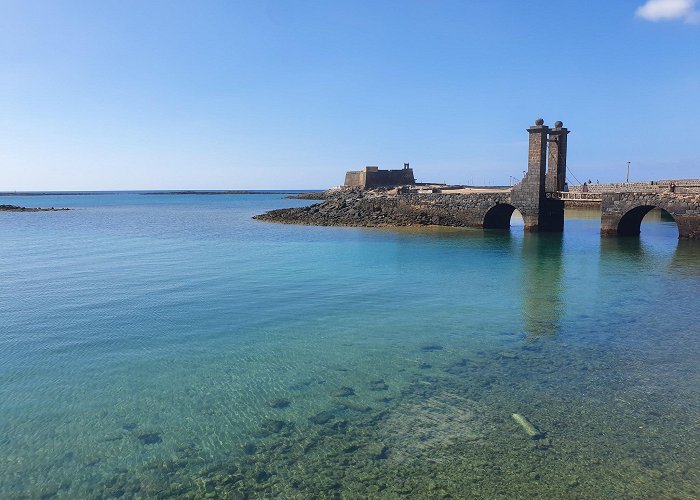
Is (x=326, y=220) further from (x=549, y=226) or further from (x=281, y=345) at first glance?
(x=281, y=345)

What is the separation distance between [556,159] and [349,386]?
2950 cm

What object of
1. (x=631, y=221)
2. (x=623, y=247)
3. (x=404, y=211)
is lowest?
(x=623, y=247)

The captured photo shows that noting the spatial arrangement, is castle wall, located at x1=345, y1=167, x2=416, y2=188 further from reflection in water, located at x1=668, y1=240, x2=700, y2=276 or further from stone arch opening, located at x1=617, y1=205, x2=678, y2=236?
reflection in water, located at x1=668, y1=240, x2=700, y2=276

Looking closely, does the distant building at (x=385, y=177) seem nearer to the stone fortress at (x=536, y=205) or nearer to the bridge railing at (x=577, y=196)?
the stone fortress at (x=536, y=205)

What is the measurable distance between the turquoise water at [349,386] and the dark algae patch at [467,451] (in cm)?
3

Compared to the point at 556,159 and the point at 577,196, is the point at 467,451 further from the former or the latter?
the point at 556,159

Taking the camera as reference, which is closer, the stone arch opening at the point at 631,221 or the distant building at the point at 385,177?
the stone arch opening at the point at 631,221

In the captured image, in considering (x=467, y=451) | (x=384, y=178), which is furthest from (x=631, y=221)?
(x=384, y=178)

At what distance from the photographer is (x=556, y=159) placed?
3303cm

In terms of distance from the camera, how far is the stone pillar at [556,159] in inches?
1289

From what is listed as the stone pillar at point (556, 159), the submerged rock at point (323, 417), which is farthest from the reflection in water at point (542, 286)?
the stone pillar at point (556, 159)

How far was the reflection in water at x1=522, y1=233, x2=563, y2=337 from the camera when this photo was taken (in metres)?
11.6

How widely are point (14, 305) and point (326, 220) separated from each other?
29381 millimetres

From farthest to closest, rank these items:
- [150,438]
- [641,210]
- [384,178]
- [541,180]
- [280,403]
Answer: [384,178] < [541,180] < [641,210] < [280,403] < [150,438]
